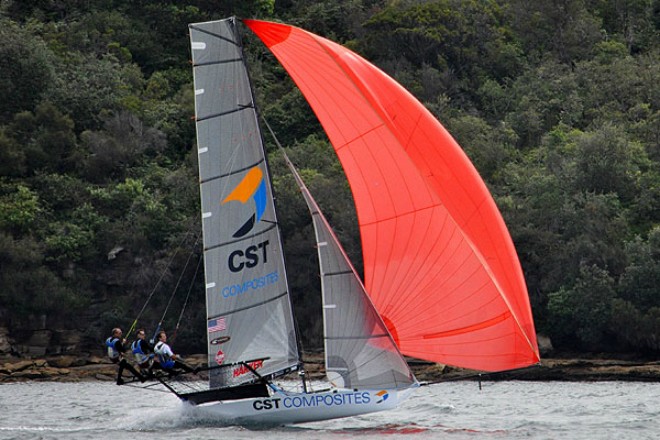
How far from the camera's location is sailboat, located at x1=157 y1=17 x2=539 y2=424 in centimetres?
1534

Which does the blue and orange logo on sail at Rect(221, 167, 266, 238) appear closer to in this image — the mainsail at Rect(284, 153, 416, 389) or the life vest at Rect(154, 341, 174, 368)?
the mainsail at Rect(284, 153, 416, 389)

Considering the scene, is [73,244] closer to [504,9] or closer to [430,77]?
[430,77]

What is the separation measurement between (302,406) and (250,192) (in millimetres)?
2817

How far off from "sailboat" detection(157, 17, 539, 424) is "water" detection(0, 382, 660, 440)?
0.53 metres

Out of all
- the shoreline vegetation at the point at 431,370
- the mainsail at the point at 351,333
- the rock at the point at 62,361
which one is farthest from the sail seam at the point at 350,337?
the rock at the point at 62,361

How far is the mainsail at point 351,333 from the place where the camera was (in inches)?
631

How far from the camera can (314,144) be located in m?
41.5

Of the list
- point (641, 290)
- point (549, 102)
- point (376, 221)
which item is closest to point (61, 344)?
point (641, 290)

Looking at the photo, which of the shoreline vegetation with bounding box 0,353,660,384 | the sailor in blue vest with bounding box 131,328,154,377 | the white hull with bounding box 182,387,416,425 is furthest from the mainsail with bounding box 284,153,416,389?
the shoreline vegetation with bounding box 0,353,660,384

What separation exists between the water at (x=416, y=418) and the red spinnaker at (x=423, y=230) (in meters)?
1.37

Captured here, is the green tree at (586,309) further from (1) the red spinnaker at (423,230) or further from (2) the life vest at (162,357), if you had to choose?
(2) the life vest at (162,357)

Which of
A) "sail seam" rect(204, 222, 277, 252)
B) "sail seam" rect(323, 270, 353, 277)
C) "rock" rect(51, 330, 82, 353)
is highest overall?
"rock" rect(51, 330, 82, 353)

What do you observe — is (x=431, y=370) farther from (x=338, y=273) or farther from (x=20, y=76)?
(x=20, y=76)

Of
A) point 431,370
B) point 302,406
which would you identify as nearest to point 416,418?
point 302,406
